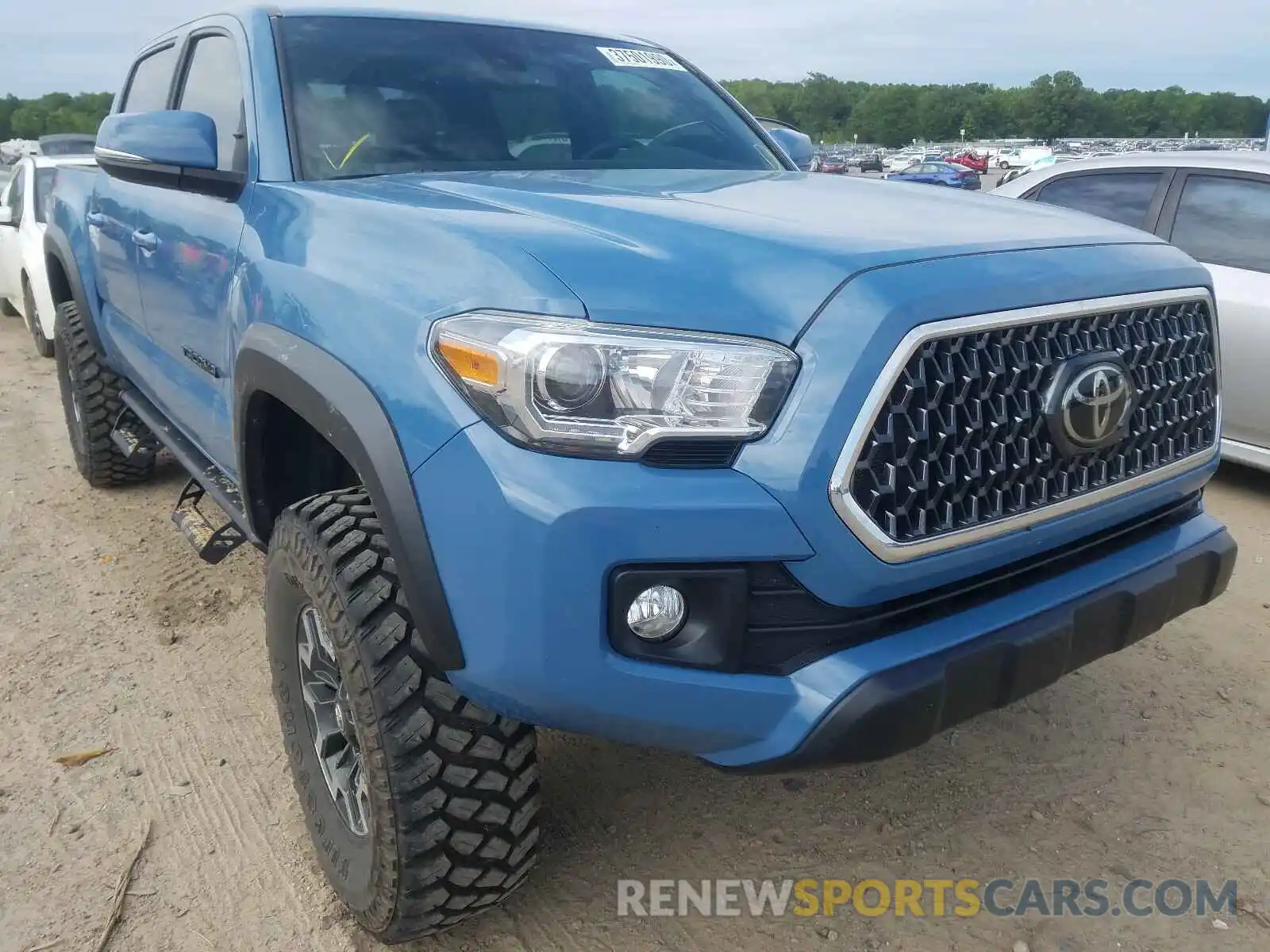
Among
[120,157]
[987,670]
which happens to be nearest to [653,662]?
[987,670]

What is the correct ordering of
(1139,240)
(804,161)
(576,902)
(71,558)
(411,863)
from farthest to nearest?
1. (71,558)
2. (804,161)
3. (576,902)
4. (1139,240)
5. (411,863)

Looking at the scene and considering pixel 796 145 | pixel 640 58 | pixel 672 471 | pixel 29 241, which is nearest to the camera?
pixel 672 471

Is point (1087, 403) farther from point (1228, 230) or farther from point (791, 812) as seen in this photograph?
point (1228, 230)

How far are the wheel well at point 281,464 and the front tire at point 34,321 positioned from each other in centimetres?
628

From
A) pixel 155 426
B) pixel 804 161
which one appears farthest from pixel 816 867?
pixel 155 426

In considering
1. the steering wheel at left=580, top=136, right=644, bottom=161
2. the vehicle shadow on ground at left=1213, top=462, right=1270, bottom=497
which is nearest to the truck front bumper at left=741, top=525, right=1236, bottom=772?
the steering wheel at left=580, top=136, right=644, bottom=161

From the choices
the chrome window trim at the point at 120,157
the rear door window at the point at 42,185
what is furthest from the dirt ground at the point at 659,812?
the rear door window at the point at 42,185

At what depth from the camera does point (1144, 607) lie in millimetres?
1986

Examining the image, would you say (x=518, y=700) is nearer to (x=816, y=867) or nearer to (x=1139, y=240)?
(x=816, y=867)

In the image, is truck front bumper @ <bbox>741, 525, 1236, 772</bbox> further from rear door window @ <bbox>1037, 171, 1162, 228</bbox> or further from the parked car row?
the parked car row

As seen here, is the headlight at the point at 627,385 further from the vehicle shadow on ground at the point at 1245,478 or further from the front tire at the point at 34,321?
the front tire at the point at 34,321

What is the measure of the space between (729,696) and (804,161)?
8.41ft

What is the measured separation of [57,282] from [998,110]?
118 m

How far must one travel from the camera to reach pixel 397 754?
1.84m
